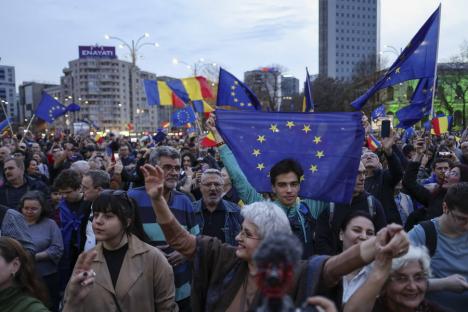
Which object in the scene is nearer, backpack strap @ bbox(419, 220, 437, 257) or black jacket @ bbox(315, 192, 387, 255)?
backpack strap @ bbox(419, 220, 437, 257)

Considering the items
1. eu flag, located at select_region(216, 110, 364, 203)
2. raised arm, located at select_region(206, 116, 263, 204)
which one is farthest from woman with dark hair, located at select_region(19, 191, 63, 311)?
eu flag, located at select_region(216, 110, 364, 203)

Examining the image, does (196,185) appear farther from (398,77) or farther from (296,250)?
(296,250)

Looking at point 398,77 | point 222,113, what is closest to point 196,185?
point 222,113

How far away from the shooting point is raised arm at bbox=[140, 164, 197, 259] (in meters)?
2.65

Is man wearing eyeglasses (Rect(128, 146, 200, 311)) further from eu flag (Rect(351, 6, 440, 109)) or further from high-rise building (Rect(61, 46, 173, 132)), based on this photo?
high-rise building (Rect(61, 46, 173, 132))

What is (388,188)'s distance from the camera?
5.97 meters

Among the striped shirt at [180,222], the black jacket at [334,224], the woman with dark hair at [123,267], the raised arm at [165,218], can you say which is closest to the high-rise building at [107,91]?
the striped shirt at [180,222]

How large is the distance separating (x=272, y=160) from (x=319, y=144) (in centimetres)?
50

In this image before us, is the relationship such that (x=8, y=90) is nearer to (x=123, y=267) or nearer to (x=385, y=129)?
(x=385, y=129)

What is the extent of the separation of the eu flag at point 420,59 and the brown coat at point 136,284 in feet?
15.5

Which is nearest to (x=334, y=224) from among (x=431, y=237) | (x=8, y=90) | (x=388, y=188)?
(x=431, y=237)

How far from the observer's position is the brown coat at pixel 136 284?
3.21 metres

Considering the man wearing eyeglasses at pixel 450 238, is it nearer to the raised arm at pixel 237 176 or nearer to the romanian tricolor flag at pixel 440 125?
the raised arm at pixel 237 176

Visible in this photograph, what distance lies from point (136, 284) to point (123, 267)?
0.52ft
